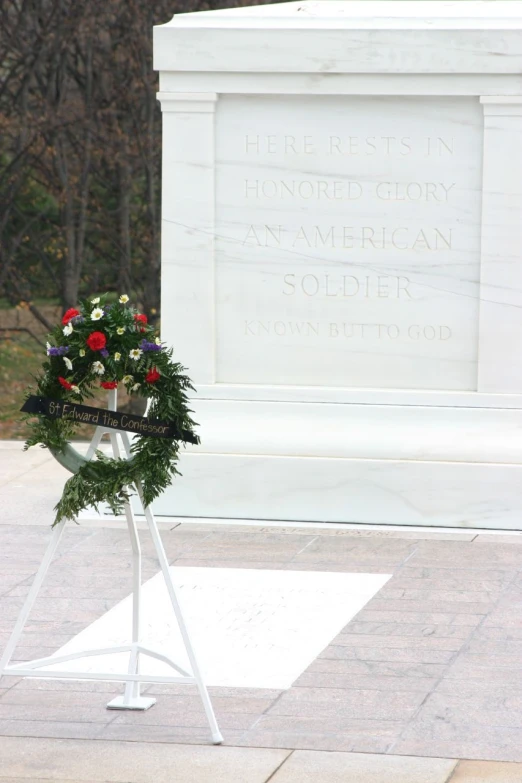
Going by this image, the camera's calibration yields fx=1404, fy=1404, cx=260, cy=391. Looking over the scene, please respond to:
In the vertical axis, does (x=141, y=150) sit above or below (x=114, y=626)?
above

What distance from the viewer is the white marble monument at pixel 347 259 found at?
738cm

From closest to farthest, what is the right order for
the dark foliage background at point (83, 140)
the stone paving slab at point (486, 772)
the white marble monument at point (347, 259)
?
the stone paving slab at point (486, 772) < the white marble monument at point (347, 259) < the dark foliage background at point (83, 140)

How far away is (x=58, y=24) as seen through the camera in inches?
561

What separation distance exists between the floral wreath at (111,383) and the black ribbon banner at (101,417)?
0.04 m

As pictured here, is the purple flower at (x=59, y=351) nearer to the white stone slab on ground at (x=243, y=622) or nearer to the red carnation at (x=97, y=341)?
the red carnation at (x=97, y=341)

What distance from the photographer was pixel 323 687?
496 centimetres

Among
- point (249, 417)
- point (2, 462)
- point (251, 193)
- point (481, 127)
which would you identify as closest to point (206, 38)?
point (251, 193)

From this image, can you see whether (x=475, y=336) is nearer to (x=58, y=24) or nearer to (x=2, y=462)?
(x=2, y=462)

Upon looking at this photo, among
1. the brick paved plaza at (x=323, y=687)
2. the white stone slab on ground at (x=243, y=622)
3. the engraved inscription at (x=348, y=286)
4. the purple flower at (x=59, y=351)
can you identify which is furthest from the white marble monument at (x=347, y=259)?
the purple flower at (x=59, y=351)

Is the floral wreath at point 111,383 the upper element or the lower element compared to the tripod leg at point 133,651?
upper

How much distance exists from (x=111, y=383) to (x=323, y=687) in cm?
138

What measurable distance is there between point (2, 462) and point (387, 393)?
114 inches

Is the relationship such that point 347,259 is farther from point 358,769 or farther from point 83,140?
point 83,140

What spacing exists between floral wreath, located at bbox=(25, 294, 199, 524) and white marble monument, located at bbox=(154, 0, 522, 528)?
299 cm
